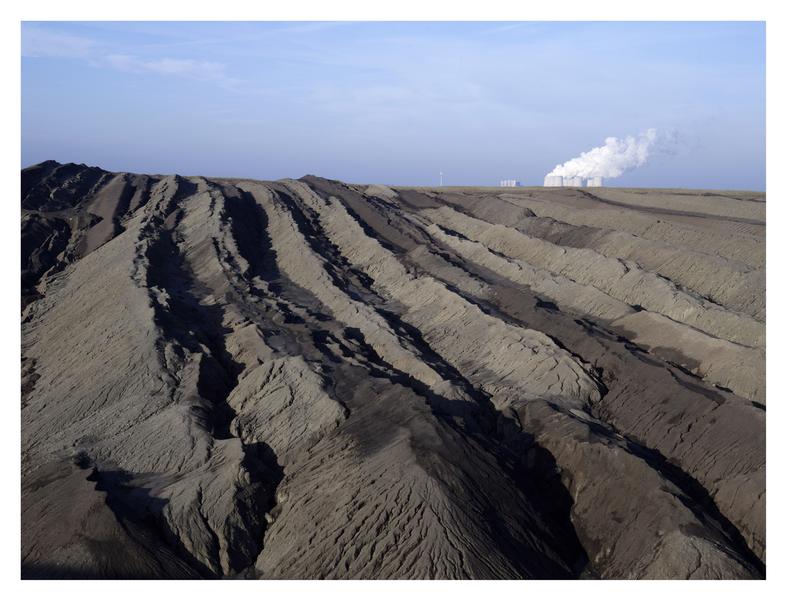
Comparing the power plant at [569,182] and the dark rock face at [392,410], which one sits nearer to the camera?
the dark rock face at [392,410]

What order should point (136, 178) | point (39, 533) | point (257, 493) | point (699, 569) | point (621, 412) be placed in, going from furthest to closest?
point (136, 178) < point (621, 412) < point (257, 493) < point (39, 533) < point (699, 569)

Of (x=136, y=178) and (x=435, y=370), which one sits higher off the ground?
(x=136, y=178)

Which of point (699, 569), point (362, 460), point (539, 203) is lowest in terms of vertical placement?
point (699, 569)

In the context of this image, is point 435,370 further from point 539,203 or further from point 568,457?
point 539,203

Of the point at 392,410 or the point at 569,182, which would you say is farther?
the point at 569,182

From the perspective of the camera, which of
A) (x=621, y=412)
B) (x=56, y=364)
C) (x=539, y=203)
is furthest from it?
(x=539, y=203)

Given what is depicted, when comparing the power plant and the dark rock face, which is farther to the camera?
the power plant

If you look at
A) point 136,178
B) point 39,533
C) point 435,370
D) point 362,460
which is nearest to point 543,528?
point 362,460

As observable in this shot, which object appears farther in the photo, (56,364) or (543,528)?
(56,364)
